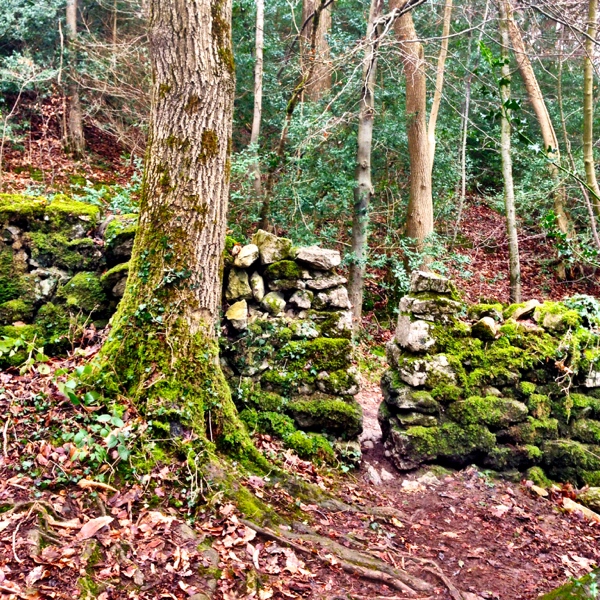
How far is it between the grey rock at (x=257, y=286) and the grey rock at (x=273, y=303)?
0.06 metres

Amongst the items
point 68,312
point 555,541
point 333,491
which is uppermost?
point 68,312

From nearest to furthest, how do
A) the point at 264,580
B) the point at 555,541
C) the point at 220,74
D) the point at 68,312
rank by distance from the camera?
the point at 264,580, the point at 220,74, the point at 555,541, the point at 68,312

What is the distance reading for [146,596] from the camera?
104 inches

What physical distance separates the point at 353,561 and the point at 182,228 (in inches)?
111

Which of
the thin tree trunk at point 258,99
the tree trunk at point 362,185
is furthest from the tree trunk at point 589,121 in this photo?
the thin tree trunk at point 258,99

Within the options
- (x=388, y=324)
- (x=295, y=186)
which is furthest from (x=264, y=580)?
(x=388, y=324)

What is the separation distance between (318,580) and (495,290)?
37.8 feet

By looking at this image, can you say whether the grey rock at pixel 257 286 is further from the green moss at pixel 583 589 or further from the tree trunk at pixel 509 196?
the tree trunk at pixel 509 196

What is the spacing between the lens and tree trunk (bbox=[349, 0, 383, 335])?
8789mm

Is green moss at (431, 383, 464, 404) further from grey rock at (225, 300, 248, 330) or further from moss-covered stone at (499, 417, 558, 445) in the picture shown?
grey rock at (225, 300, 248, 330)

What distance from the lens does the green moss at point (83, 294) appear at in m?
4.93

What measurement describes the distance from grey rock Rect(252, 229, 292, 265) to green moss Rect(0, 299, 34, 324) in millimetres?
2423

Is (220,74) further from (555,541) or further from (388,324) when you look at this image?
(388,324)

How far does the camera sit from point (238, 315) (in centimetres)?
511
